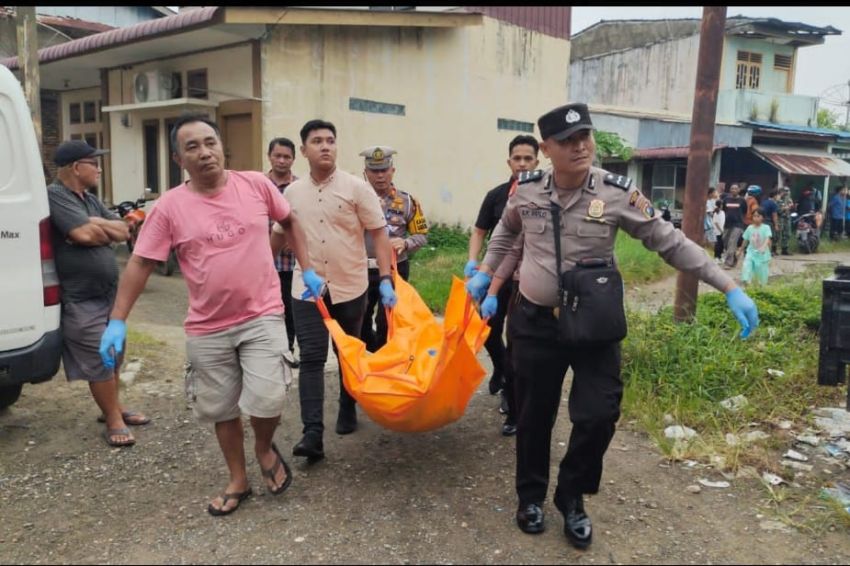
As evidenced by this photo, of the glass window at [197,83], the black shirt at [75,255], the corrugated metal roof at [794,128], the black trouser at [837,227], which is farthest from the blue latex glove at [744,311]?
the corrugated metal roof at [794,128]

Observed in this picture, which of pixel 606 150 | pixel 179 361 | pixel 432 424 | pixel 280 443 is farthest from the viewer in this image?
pixel 606 150

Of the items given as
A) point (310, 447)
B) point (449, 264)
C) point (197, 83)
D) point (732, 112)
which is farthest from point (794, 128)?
point (310, 447)

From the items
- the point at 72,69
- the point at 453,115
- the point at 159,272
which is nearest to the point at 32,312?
the point at 159,272

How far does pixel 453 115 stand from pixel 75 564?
1168 centimetres

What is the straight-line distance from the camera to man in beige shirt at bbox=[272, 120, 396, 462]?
12.7 feet

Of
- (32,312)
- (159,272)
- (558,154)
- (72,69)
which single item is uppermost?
(72,69)

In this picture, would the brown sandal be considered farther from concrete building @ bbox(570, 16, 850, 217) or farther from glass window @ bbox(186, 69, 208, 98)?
concrete building @ bbox(570, 16, 850, 217)

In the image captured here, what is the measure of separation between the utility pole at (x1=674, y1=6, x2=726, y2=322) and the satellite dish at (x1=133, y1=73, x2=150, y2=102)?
9586 mm

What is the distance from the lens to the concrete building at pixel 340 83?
419 inches

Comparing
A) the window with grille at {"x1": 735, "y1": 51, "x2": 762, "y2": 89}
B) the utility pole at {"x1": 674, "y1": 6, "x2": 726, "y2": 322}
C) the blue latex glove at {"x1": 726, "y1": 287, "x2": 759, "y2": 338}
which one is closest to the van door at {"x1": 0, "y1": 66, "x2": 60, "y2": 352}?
the blue latex glove at {"x1": 726, "y1": 287, "x2": 759, "y2": 338}

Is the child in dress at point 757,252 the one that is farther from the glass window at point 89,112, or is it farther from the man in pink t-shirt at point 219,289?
the glass window at point 89,112

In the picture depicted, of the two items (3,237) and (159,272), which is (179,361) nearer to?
(3,237)

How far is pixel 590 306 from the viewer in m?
2.75

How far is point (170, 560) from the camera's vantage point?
9.35ft
